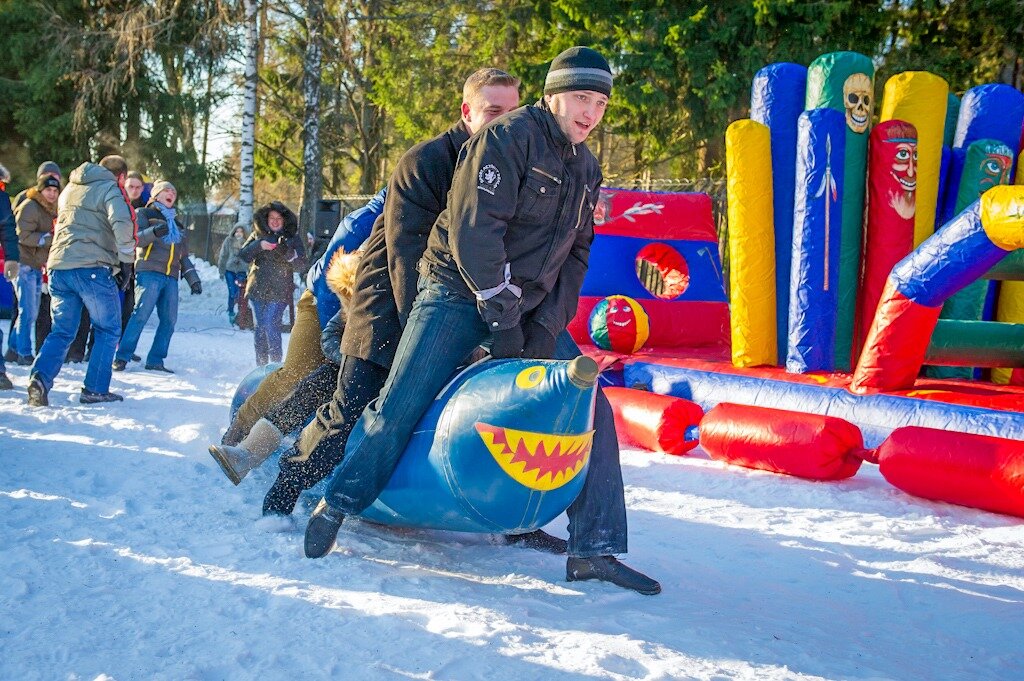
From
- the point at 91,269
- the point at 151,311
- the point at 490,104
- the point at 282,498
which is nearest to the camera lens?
the point at 490,104

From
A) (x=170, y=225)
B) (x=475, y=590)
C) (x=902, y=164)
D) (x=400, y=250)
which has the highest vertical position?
(x=902, y=164)

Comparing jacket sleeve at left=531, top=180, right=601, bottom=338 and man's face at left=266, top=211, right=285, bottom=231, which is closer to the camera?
jacket sleeve at left=531, top=180, right=601, bottom=338

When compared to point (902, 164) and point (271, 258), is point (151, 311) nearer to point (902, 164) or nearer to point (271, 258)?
point (271, 258)

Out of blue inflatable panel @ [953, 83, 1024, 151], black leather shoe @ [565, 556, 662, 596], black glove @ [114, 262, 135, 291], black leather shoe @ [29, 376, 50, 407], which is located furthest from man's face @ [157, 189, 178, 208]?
blue inflatable panel @ [953, 83, 1024, 151]

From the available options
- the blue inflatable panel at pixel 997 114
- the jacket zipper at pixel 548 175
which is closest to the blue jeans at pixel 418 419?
the jacket zipper at pixel 548 175

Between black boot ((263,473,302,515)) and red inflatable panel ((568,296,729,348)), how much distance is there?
4365 mm

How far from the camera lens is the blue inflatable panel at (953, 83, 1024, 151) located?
7039 millimetres

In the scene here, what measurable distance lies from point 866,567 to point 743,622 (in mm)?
1040

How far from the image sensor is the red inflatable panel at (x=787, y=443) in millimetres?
4863

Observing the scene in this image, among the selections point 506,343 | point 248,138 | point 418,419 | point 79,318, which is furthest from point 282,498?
point 248,138

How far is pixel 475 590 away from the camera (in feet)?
9.76

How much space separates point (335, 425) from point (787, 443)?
2.68 m

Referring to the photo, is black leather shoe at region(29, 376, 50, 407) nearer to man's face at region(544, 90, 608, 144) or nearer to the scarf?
the scarf

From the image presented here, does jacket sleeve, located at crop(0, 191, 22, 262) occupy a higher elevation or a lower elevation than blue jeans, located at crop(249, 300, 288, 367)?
higher
